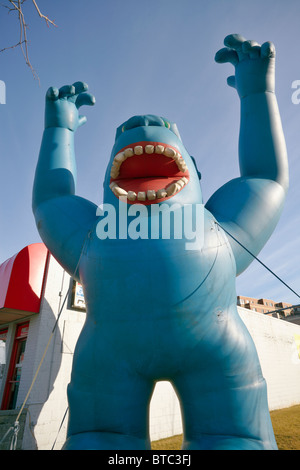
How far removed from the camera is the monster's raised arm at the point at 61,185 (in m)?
2.23

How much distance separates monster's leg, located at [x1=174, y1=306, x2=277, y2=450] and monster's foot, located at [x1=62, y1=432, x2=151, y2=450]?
0.30 meters

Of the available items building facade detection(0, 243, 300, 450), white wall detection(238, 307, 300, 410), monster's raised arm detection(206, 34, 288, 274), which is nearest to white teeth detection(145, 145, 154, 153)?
monster's raised arm detection(206, 34, 288, 274)

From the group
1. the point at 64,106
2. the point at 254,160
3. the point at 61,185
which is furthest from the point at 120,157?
the point at 64,106

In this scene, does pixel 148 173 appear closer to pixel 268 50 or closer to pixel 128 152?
pixel 128 152

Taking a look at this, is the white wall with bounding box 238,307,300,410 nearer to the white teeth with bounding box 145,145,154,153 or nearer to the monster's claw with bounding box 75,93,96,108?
the monster's claw with bounding box 75,93,96,108

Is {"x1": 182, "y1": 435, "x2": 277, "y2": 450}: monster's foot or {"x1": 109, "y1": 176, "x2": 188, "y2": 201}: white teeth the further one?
{"x1": 109, "y1": 176, "x2": 188, "y2": 201}: white teeth

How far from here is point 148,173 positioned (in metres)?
2.10

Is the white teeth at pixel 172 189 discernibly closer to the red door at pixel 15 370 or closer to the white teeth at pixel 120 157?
the white teeth at pixel 120 157

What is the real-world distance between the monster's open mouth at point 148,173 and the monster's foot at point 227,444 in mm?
1400

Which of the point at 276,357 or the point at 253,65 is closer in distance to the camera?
the point at 253,65

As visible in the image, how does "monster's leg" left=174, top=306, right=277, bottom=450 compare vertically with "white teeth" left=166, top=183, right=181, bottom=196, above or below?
below

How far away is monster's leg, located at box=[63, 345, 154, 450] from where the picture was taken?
1656mm

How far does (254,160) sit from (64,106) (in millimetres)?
1786

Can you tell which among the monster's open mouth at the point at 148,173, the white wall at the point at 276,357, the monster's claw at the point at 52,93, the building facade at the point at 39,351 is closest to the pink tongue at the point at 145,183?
the monster's open mouth at the point at 148,173
